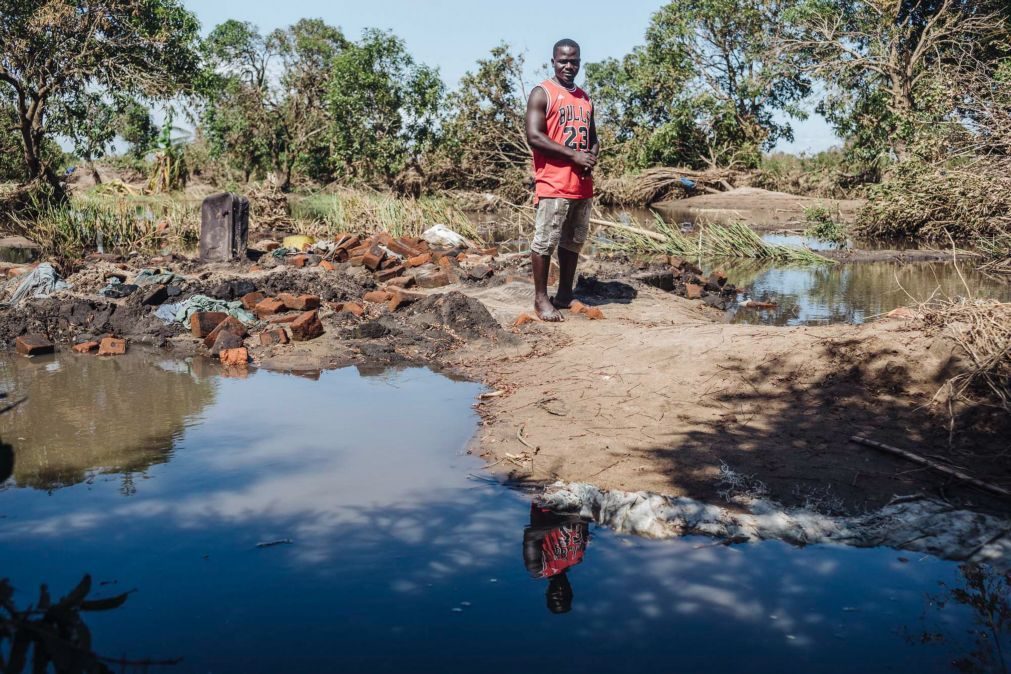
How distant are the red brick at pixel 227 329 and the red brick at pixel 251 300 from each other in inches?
27.2

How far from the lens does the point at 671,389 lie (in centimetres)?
491

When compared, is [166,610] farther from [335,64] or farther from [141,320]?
[335,64]

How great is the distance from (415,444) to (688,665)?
219cm

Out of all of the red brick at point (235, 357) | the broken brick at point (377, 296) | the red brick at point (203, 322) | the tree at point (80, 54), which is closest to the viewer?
the red brick at point (235, 357)

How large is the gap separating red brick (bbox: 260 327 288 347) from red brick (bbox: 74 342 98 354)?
1248 mm

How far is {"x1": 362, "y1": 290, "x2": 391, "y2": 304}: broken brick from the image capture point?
7645 millimetres

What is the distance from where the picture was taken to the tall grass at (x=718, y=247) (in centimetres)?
1242

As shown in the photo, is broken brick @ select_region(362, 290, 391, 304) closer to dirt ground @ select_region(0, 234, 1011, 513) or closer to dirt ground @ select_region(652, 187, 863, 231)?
dirt ground @ select_region(0, 234, 1011, 513)

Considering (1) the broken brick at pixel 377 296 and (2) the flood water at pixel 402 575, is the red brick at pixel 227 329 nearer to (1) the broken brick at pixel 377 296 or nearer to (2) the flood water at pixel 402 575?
(1) the broken brick at pixel 377 296

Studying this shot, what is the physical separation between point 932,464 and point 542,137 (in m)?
3.68

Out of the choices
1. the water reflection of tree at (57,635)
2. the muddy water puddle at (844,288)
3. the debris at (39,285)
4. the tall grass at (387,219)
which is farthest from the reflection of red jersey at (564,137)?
the tall grass at (387,219)

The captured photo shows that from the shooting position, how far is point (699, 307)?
27.4 feet

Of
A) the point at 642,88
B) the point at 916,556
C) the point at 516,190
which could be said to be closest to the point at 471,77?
the point at 516,190

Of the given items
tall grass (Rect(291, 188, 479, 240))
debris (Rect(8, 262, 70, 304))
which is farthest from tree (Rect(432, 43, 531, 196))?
debris (Rect(8, 262, 70, 304))
